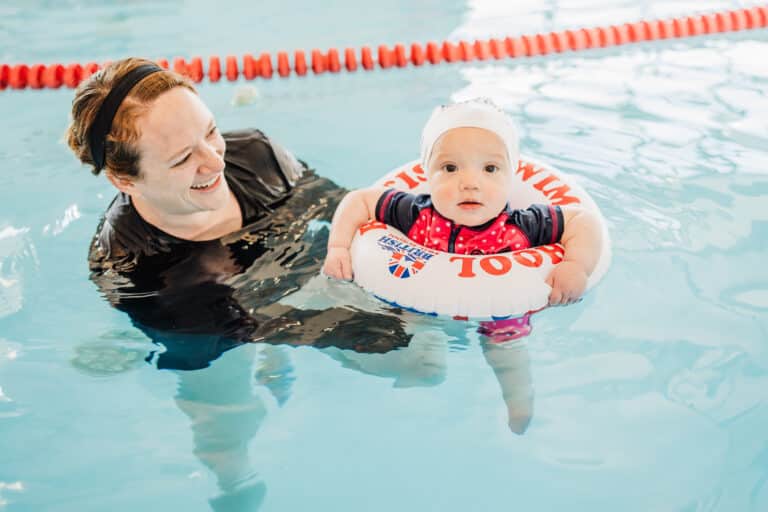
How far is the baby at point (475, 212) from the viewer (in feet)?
8.63

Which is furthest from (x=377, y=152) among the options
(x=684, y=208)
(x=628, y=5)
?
(x=628, y=5)

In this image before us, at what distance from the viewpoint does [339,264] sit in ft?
9.55

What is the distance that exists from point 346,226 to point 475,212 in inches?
21.6

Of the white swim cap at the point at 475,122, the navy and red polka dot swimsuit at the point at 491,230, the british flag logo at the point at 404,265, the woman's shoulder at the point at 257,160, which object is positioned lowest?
the british flag logo at the point at 404,265

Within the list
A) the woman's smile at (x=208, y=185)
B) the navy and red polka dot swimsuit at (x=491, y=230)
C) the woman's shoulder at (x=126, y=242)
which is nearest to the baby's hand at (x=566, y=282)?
the navy and red polka dot swimsuit at (x=491, y=230)

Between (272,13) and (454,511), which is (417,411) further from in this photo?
(272,13)

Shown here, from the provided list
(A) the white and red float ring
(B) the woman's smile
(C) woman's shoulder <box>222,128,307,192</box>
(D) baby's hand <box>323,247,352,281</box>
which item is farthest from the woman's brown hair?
(A) the white and red float ring

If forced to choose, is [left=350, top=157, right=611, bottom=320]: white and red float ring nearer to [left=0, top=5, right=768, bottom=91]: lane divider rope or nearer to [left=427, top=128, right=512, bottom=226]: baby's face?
[left=427, top=128, right=512, bottom=226]: baby's face

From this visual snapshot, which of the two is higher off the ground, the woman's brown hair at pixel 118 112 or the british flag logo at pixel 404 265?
the woman's brown hair at pixel 118 112

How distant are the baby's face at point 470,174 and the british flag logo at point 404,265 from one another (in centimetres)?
20

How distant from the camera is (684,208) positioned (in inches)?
144

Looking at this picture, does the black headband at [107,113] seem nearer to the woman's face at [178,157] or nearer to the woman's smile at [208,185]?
the woman's face at [178,157]

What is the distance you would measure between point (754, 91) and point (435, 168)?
3.05 metres

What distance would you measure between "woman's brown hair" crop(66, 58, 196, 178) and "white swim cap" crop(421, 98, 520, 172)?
2.89 feet
